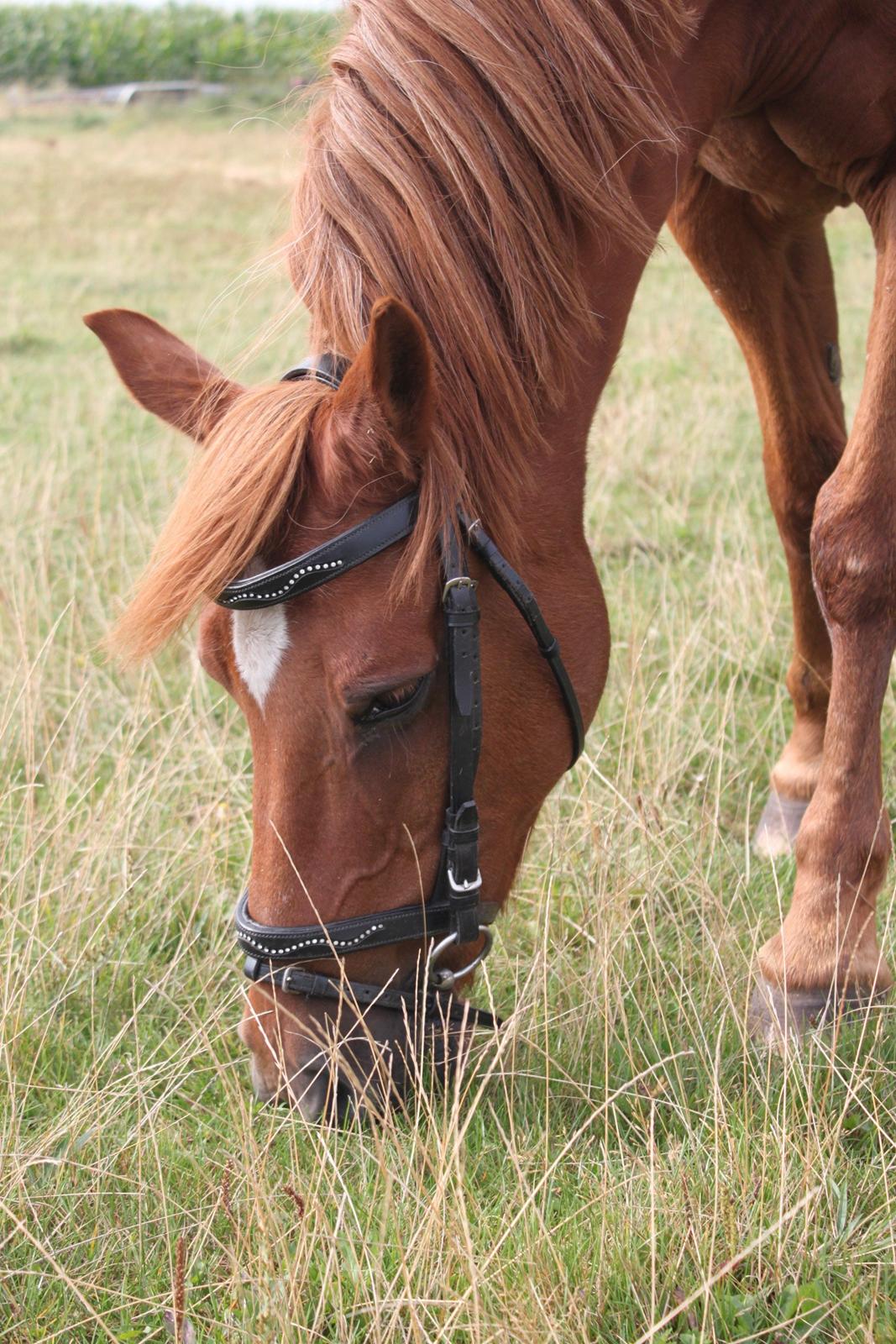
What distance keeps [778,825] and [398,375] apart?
192cm

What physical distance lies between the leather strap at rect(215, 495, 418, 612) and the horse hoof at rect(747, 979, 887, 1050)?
114 centimetres

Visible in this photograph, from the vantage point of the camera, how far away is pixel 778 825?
3.27 meters

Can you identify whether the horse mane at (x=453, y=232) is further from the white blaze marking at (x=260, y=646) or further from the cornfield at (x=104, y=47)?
the cornfield at (x=104, y=47)

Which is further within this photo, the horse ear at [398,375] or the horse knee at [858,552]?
the horse knee at [858,552]

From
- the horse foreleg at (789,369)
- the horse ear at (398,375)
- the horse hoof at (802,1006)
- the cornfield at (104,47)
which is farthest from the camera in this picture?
the cornfield at (104,47)

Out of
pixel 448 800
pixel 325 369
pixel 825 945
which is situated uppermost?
pixel 325 369

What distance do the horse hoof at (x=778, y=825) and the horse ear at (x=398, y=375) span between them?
1728mm

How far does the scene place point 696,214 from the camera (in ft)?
10.6

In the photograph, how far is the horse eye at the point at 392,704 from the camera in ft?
6.46

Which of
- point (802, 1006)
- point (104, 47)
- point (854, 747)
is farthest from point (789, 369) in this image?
point (104, 47)

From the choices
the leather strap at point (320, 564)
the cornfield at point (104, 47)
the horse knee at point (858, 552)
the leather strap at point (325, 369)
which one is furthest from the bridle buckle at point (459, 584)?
the cornfield at point (104, 47)

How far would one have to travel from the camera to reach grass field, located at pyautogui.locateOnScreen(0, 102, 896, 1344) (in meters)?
1.79

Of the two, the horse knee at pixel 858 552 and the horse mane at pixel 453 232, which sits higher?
the horse mane at pixel 453 232

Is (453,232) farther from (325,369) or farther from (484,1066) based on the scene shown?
(484,1066)
